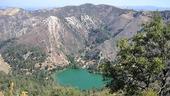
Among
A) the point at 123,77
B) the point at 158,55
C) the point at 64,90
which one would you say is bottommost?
the point at 64,90

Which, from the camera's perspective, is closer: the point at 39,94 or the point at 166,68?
the point at 166,68

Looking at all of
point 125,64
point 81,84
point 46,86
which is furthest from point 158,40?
point 81,84

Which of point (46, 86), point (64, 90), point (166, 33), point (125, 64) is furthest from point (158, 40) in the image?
point (46, 86)

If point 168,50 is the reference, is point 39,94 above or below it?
below

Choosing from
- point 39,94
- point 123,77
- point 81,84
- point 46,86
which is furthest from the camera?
point 81,84

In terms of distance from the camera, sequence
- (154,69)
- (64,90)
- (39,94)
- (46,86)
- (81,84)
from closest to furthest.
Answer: (154,69)
(64,90)
(39,94)
(46,86)
(81,84)

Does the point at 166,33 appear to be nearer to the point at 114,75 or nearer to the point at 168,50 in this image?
the point at 168,50
